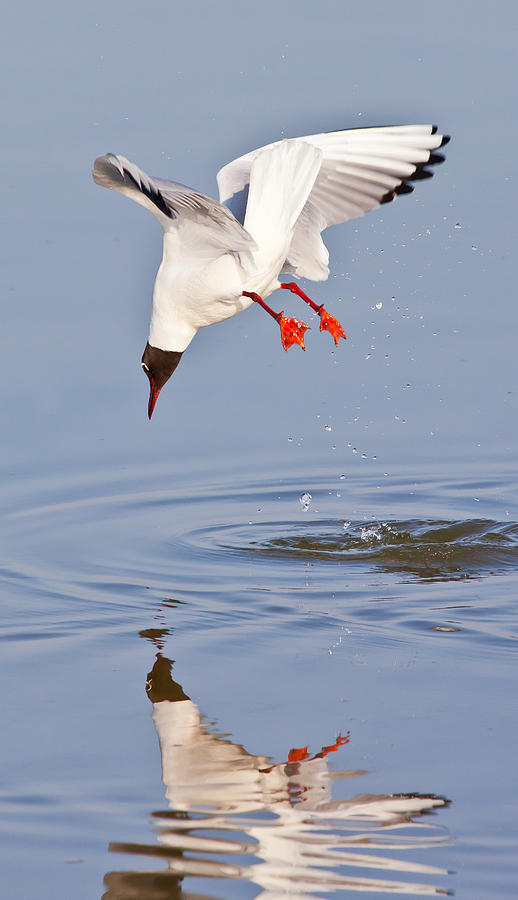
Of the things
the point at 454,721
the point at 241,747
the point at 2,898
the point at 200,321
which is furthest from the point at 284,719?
the point at 200,321

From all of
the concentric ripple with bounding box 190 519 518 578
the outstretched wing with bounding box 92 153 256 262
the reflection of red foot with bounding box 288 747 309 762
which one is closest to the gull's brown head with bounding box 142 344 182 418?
the outstretched wing with bounding box 92 153 256 262

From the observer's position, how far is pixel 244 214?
665 cm

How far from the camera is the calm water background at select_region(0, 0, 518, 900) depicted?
4.33 m

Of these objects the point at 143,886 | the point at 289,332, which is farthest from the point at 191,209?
the point at 143,886

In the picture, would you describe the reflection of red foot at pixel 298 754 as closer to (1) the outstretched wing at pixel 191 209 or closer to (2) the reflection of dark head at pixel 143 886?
(2) the reflection of dark head at pixel 143 886

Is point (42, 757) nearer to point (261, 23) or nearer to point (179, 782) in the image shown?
point (179, 782)

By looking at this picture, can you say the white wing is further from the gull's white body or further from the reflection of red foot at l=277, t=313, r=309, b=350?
the reflection of red foot at l=277, t=313, r=309, b=350

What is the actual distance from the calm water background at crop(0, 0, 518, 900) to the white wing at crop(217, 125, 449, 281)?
4.86 ft

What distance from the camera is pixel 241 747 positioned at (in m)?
4.80

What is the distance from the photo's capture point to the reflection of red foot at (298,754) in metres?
4.71

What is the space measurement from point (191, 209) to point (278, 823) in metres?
2.81

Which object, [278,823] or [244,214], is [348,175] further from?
[278,823]

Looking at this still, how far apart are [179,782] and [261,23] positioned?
36.2 feet

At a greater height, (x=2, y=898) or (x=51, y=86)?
A: (x=51, y=86)
